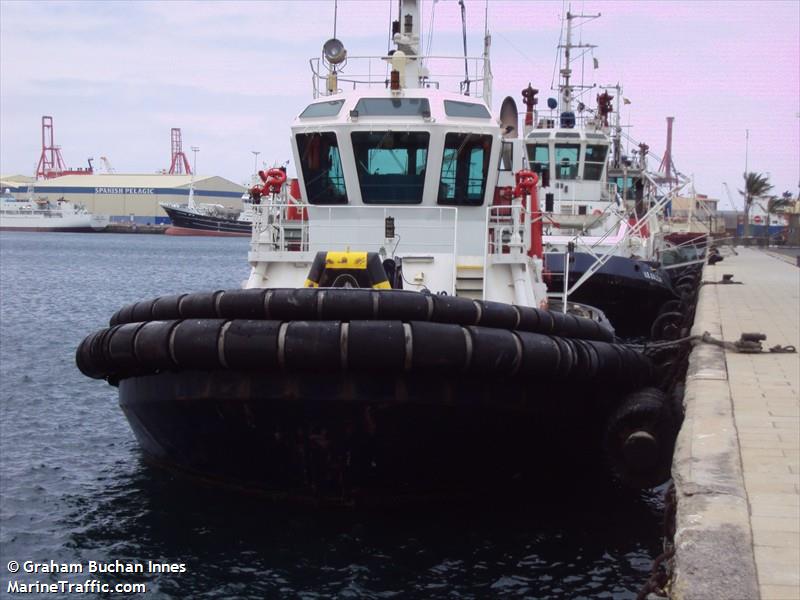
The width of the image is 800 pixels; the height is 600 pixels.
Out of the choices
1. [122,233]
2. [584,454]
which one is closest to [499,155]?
[584,454]

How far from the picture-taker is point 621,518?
9.19 m

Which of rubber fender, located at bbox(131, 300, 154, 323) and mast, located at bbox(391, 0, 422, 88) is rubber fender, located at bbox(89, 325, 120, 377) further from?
mast, located at bbox(391, 0, 422, 88)

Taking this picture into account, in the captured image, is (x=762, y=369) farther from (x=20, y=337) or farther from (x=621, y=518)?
(x=20, y=337)

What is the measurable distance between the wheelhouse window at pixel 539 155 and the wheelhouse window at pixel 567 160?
0.29 metres

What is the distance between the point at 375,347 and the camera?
23.8 ft

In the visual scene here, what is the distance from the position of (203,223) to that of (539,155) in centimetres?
9963

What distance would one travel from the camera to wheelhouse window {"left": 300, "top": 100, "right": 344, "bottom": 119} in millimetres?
11273

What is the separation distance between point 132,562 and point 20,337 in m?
15.6

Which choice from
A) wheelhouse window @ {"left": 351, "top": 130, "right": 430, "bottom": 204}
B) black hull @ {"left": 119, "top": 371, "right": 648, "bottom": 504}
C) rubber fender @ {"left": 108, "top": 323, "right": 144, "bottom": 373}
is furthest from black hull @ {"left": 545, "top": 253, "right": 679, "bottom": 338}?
rubber fender @ {"left": 108, "top": 323, "right": 144, "bottom": 373}

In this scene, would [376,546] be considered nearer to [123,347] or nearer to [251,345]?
[251,345]

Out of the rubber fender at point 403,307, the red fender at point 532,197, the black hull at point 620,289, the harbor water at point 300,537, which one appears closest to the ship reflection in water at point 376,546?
the harbor water at point 300,537

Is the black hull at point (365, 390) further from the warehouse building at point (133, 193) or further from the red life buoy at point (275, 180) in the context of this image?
the warehouse building at point (133, 193)

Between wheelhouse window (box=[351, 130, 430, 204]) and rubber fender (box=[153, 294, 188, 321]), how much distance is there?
3491 millimetres

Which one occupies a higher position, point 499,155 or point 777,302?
point 499,155
